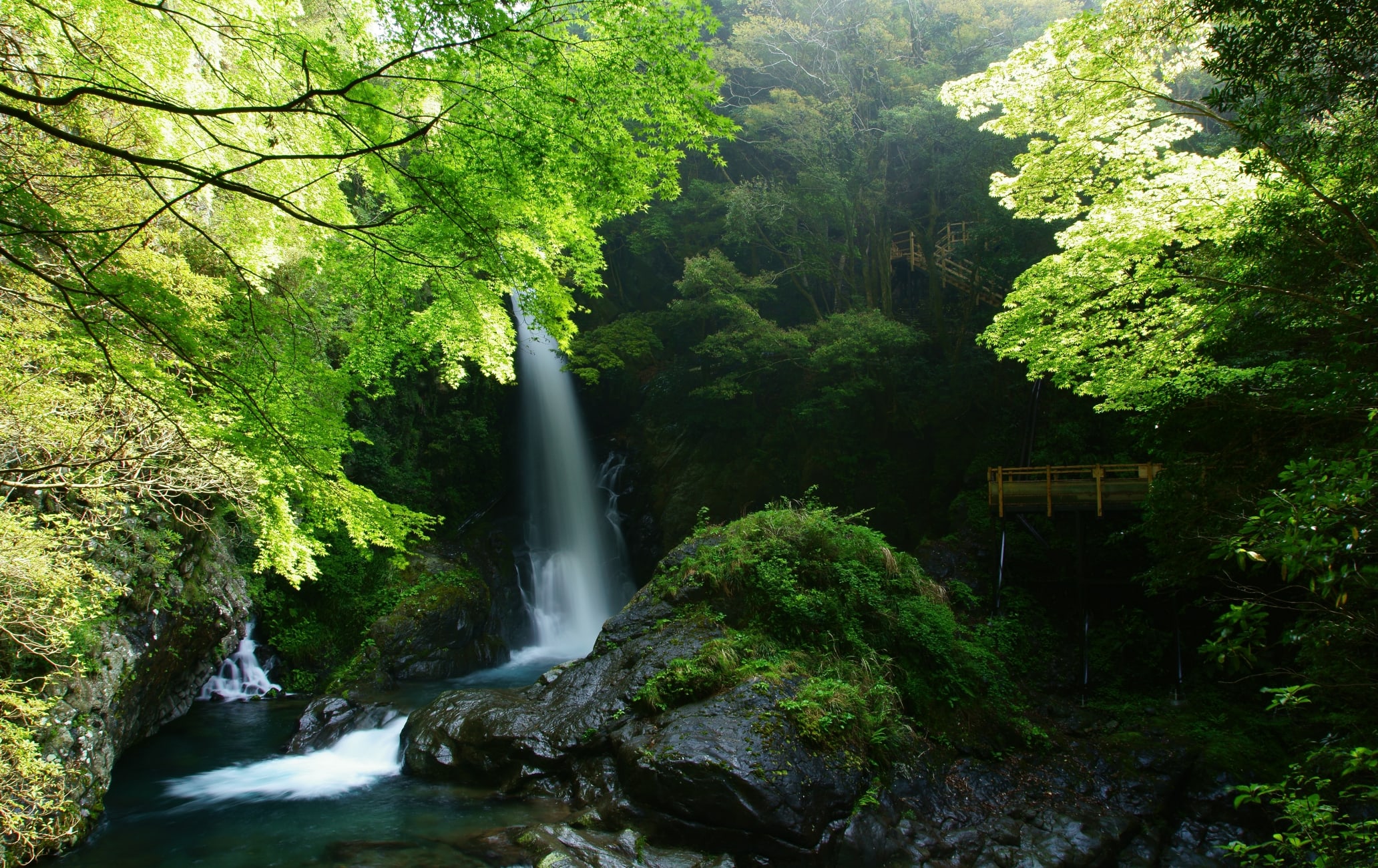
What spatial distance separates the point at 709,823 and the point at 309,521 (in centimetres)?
871

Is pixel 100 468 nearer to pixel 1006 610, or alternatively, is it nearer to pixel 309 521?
pixel 309 521

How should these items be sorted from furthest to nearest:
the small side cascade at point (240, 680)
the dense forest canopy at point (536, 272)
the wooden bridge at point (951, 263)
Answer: the wooden bridge at point (951, 263) → the small side cascade at point (240, 680) → the dense forest canopy at point (536, 272)

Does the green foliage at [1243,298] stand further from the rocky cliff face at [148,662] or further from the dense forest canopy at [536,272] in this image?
the rocky cliff face at [148,662]

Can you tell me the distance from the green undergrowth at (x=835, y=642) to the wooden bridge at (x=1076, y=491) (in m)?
2.78

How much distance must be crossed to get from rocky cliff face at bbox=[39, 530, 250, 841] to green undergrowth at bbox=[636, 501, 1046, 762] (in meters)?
5.34

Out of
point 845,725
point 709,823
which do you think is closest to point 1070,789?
point 845,725

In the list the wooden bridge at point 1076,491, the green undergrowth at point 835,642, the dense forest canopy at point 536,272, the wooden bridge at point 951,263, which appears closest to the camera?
the dense forest canopy at point 536,272

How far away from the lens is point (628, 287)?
22078mm

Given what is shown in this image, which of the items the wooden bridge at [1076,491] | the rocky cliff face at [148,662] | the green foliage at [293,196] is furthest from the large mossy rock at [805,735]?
the green foliage at [293,196]

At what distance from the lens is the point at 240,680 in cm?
1188

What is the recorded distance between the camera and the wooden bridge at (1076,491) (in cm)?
1100

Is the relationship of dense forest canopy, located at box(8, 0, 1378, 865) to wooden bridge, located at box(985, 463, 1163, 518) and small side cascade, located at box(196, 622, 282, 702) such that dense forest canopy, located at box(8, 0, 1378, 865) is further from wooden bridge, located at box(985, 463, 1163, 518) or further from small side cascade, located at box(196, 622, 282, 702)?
small side cascade, located at box(196, 622, 282, 702)

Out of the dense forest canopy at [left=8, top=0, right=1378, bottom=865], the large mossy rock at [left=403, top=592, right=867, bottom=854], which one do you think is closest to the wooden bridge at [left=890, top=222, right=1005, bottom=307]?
the dense forest canopy at [left=8, top=0, right=1378, bottom=865]

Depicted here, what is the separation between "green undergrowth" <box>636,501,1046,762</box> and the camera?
7.30m
